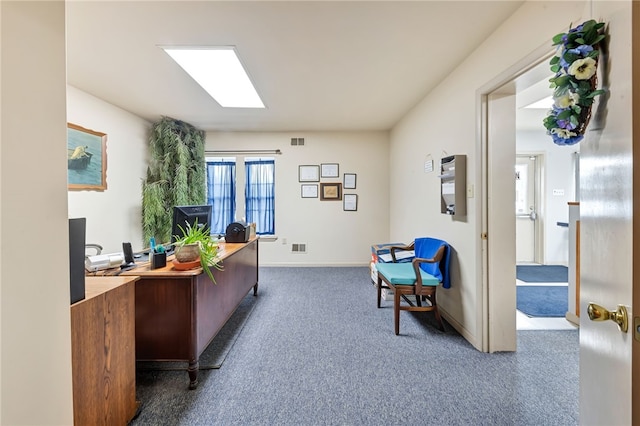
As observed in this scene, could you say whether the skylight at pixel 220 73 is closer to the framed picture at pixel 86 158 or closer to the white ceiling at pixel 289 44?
the white ceiling at pixel 289 44

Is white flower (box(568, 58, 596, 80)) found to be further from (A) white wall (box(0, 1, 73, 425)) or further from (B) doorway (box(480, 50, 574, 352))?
(A) white wall (box(0, 1, 73, 425))

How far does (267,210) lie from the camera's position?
484 centimetres

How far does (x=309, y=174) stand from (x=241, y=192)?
1369mm

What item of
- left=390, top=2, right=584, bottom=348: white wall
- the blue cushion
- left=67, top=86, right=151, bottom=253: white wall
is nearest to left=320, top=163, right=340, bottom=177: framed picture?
left=390, top=2, right=584, bottom=348: white wall

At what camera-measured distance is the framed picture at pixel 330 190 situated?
473 cm

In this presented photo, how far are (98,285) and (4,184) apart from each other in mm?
922

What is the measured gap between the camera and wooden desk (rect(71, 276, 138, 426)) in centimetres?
110

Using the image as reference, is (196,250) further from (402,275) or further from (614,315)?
(614,315)

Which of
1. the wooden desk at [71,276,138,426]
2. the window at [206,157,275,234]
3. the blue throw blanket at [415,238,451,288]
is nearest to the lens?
the wooden desk at [71,276,138,426]

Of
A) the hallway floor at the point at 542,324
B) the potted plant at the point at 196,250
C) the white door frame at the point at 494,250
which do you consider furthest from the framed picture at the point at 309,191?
the hallway floor at the point at 542,324

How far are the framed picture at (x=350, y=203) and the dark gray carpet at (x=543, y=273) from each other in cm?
287

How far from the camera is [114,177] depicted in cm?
341

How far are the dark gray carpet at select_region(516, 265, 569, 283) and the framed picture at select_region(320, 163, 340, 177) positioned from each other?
3.49m

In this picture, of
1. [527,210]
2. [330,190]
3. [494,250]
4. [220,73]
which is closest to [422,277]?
[494,250]
